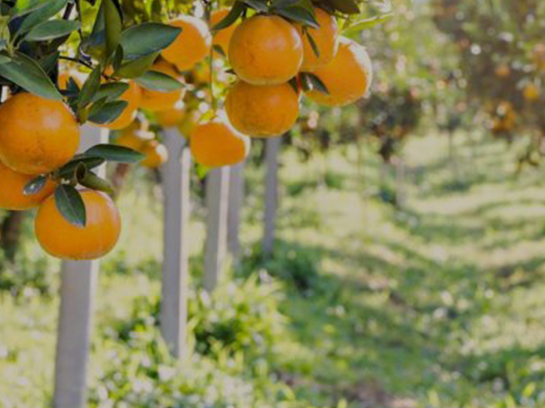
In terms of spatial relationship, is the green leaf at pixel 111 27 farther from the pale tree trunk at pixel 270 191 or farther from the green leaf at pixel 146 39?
the pale tree trunk at pixel 270 191

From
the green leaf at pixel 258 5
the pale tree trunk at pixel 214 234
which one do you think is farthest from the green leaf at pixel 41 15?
the pale tree trunk at pixel 214 234

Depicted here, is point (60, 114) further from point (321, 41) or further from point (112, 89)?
point (321, 41)

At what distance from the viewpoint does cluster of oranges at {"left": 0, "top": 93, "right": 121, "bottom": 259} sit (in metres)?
0.98

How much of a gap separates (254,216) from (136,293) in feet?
17.6

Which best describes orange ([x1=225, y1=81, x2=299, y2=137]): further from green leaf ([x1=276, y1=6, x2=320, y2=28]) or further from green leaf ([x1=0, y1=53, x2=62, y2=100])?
green leaf ([x1=0, y1=53, x2=62, y2=100])

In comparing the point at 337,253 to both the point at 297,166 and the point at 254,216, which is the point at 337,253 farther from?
the point at 297,166

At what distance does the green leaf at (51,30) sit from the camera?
1.01 meters

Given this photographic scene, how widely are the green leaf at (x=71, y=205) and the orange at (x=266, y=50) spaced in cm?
24

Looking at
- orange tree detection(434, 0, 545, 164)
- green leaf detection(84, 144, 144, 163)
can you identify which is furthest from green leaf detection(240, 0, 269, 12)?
orange tree detection(434, 0, 545, 164)

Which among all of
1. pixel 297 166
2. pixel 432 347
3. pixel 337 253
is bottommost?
pixel 432 347

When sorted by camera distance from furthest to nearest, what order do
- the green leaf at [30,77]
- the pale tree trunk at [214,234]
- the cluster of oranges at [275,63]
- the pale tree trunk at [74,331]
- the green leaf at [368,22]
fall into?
the pale tree trunk at [214,234], the pale tree trunk at [74,331], the green leaf at [368,22], the cluster of oranges at [275,63], the green leaf at [30,77]

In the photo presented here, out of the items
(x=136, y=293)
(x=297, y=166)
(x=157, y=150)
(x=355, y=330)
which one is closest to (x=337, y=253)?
(x=355, y=330)

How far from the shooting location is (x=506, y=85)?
7.93 metres

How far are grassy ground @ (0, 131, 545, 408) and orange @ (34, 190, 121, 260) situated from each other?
10.1ft
